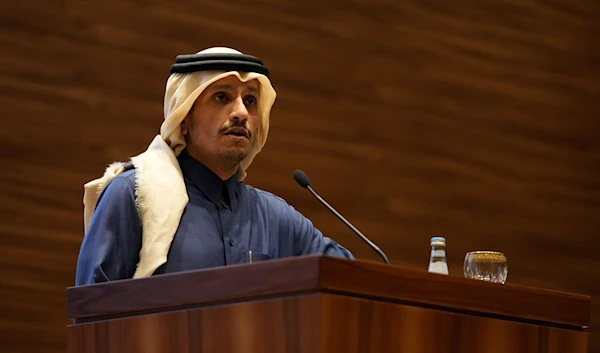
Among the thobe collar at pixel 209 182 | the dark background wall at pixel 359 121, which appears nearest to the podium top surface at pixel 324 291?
the thobe collar at pixel 209 182

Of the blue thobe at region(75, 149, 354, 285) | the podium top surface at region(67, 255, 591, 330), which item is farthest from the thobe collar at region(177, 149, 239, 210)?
the podium top surface at region(67, 255, 591, 330)

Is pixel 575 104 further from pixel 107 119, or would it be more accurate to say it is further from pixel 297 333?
pixel 297 333

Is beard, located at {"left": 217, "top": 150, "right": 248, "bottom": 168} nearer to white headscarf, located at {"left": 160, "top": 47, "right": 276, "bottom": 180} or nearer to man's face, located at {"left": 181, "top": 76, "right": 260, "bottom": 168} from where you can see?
man's face, located at {"left": 181, "top": 76, "right": 260, "bottom": 168}

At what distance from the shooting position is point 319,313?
1.87m

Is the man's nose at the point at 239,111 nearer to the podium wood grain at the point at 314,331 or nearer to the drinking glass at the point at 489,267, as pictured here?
the drinking glass at the point at 489,267

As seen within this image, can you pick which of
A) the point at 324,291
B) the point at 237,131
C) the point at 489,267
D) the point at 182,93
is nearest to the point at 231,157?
the point at 237,131

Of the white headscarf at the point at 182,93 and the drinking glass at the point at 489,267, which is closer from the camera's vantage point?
the drinking glass at the point at 489,267

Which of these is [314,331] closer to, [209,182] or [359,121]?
[209,182]

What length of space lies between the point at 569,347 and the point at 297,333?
69 cm

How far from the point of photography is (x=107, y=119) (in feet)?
12.8

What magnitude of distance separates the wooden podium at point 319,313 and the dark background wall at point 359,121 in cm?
158

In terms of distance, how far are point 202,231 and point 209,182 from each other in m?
0.18

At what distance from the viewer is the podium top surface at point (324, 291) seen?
1932 mm

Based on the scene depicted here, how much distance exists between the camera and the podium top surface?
76.0 inches
